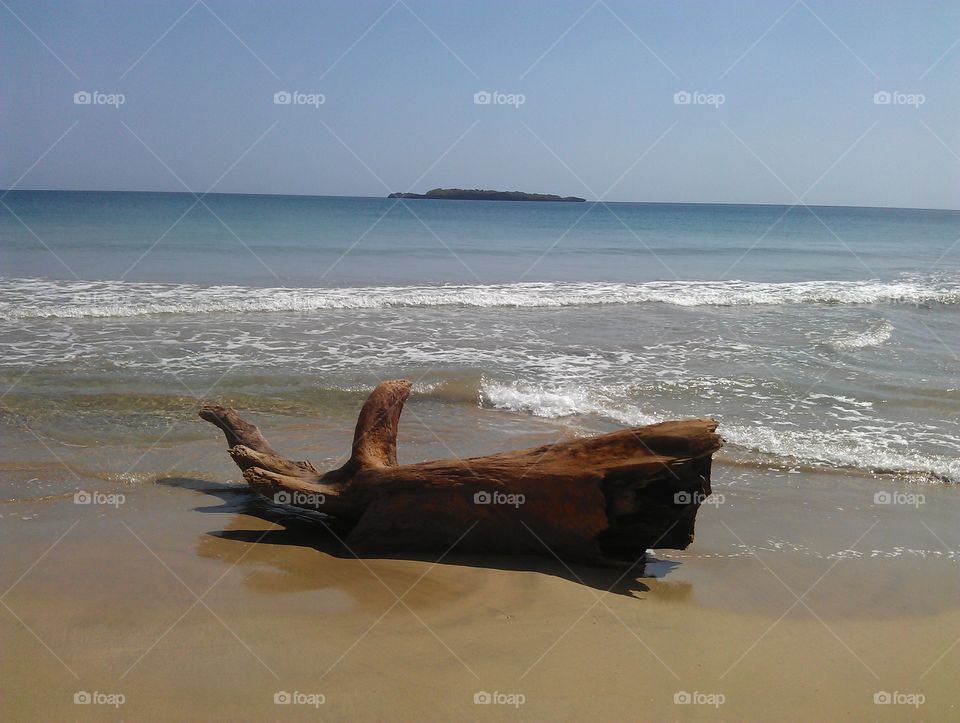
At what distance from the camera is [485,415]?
8734 millimetres

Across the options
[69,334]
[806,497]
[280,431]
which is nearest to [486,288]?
[69,334]

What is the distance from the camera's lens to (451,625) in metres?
4.11

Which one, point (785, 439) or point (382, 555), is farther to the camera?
point (785, 439)

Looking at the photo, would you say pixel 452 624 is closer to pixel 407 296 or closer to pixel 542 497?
pixel 542 497
